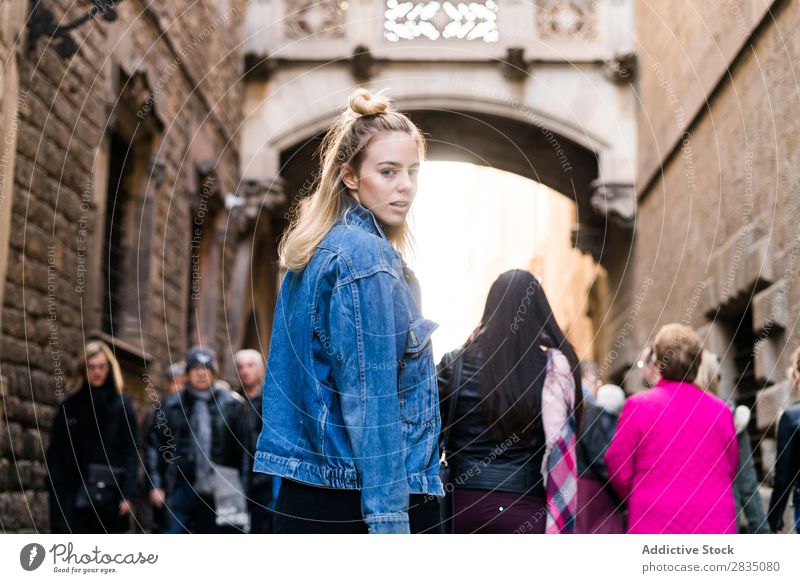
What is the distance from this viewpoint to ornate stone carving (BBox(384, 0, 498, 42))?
12.3 meters

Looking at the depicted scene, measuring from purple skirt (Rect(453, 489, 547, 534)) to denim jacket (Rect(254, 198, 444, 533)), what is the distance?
41.4 inches

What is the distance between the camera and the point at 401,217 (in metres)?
2.40

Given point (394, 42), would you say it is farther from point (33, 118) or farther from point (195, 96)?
point (33, 118)

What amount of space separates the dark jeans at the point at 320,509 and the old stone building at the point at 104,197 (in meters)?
1.14

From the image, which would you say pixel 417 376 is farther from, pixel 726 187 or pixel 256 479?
pixel 726 187

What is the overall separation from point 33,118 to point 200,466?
213 cm

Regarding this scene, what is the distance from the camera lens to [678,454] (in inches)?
159

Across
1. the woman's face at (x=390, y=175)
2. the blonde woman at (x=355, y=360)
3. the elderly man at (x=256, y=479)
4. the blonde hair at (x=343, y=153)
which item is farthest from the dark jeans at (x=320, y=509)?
the elderly man at (x=256, y=479)

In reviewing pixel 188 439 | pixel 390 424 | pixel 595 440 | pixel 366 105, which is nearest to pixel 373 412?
pixel 390 424

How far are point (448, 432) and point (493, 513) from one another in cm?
28

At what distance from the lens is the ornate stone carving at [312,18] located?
12391mm

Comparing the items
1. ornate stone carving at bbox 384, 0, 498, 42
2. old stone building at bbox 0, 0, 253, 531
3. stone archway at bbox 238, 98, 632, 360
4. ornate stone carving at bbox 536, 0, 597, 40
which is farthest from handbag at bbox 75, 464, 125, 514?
ornate stone carving at bbox 536, 0, 597, 40

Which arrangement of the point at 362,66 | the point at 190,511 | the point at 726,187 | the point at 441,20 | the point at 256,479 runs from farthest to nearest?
the point at 362,66 < the point at 441,20 < the point at 726,187 < the point at 190,511 < the point at 256,479

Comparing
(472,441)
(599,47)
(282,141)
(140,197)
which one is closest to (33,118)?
(140,197)
